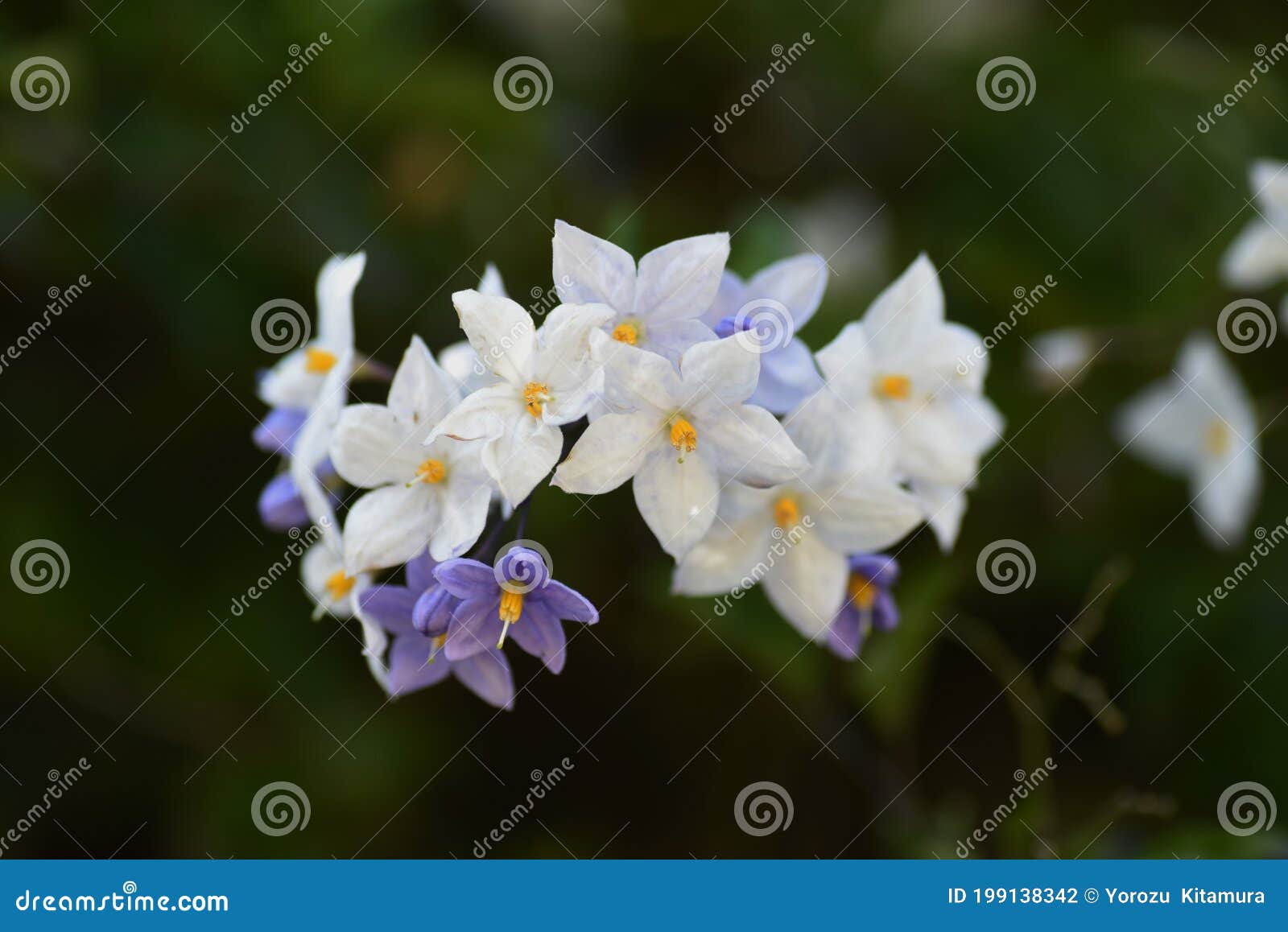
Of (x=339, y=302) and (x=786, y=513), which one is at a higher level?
(x=786, y=513)

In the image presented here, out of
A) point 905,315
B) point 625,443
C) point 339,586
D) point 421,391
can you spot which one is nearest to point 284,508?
point 339,586

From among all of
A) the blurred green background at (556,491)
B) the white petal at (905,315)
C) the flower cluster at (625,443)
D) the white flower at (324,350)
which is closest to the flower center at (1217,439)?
the blurred green background at (556,491)

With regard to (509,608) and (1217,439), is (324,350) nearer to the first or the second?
(509,608)

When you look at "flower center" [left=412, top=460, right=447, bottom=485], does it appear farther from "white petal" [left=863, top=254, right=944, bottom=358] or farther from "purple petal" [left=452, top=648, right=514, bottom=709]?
"white petal" [left=863, top=254, right=944, bottom=358]

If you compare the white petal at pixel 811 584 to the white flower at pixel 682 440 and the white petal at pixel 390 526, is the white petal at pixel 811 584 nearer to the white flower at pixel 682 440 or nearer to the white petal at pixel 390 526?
the white flower at pixel 682 440

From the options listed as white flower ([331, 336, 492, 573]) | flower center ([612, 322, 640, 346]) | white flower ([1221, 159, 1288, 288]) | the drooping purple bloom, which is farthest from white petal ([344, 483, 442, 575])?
white flower ([1221, 159, 1288, 288])

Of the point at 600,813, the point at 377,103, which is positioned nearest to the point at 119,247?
the point at 377,103

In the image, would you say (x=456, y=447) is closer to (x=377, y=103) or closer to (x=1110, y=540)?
(x=377, y=103)
